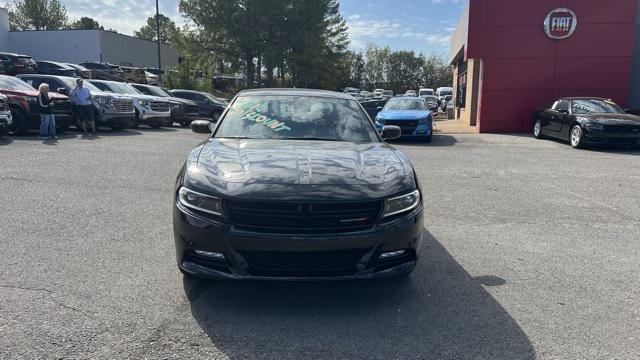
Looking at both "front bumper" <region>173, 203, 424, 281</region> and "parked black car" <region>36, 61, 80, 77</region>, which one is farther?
"parked black car" <region>36, 61, 80, 77</region>

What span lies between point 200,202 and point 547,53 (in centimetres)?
1923

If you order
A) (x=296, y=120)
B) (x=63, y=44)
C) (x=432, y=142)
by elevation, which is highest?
(x=63, y=44)

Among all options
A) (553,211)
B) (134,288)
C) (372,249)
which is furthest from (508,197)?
(134,288)

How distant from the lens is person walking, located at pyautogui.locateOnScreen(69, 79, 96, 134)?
15.5 m

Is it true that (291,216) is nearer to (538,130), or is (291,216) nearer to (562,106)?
(562,106)

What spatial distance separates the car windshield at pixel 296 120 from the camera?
16.2ft

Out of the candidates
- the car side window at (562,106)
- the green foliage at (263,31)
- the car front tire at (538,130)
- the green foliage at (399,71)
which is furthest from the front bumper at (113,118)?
the green foliage at (399,71)

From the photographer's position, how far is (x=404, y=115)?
16141 mm

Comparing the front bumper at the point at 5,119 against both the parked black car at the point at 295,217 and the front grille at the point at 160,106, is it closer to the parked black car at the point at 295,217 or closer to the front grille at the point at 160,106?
the front grille at the point at 160,106

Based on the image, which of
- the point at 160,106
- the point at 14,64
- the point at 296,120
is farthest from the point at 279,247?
the point at 14,64

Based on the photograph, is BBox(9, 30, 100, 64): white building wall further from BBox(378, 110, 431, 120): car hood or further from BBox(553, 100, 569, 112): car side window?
BBox(553, 100, 569, 112): car side window

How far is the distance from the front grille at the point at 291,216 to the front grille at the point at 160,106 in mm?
16451

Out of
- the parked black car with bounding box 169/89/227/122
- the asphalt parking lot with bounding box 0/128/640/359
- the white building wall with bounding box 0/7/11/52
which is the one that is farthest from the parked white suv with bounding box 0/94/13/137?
the white building wall with bounding box 0/7/11/52

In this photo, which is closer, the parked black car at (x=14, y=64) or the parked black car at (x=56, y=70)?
the parked black car at (x=14, y=64)
